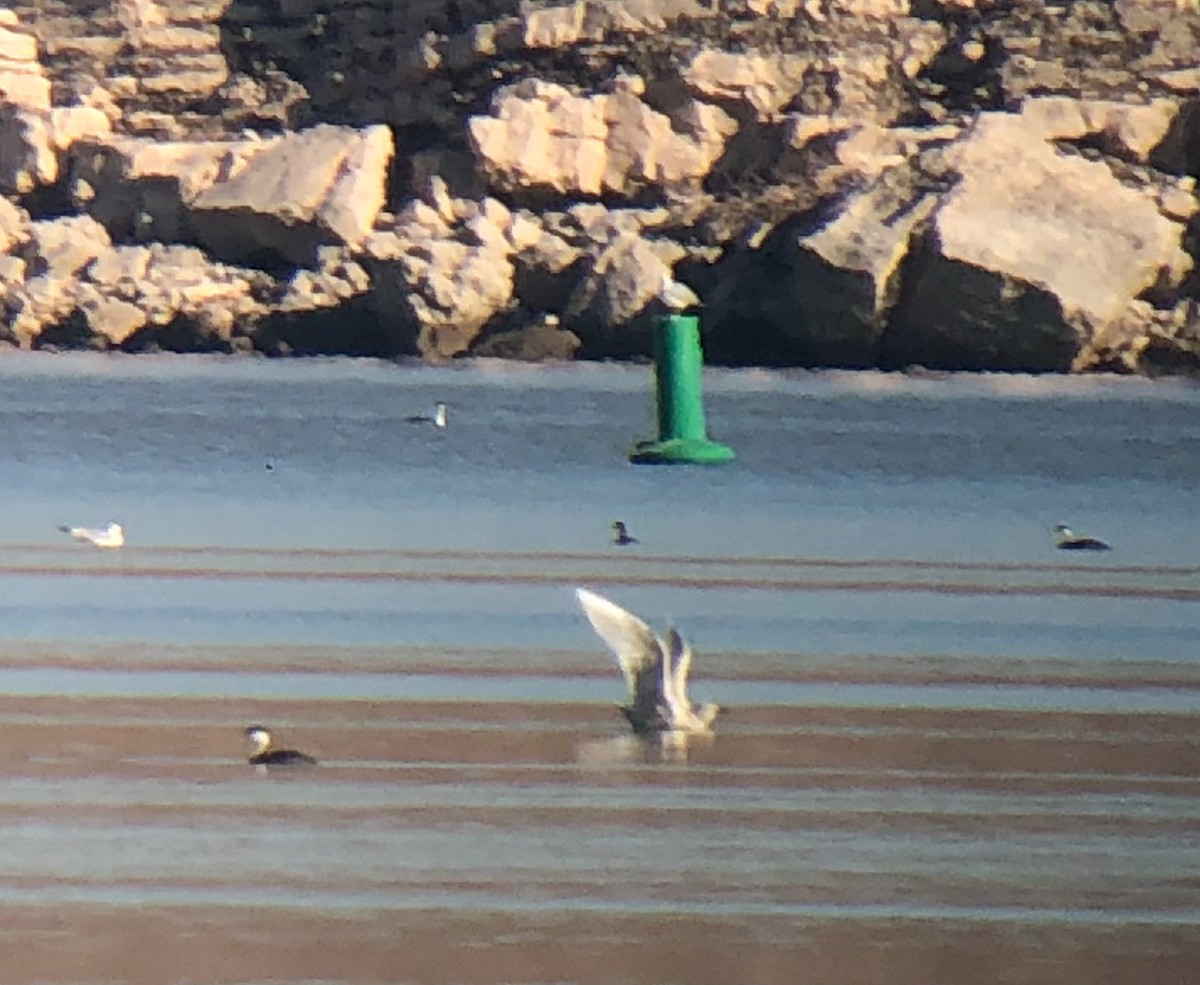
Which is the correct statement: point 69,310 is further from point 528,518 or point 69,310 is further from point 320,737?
point 320,737

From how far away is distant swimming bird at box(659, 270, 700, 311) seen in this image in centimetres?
2378

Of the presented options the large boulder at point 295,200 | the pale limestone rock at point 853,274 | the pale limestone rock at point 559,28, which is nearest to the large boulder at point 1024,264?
the pale limestone rock at point 853,274

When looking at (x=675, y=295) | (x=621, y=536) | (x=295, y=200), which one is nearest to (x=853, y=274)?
(x=675, y=295)

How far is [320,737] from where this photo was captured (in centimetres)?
582

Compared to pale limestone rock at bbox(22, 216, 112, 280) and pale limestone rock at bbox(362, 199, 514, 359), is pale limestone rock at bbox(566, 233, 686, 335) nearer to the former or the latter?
pale limestone rock at bbox(362, 199, 514, 359)

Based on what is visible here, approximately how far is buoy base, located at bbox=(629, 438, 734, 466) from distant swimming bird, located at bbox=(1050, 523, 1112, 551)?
3.19 m

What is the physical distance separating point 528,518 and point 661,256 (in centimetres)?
1626

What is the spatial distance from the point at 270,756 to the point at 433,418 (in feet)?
39.2

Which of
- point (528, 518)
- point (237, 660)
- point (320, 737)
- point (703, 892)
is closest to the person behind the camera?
point (703, 892)

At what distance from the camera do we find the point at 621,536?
10.1m

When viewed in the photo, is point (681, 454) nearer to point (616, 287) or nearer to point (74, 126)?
point (616, 287)

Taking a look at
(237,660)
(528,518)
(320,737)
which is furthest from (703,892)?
(528,518)

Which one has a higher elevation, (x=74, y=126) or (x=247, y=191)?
(x=74, y=126)

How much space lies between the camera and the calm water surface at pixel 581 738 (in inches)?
171
